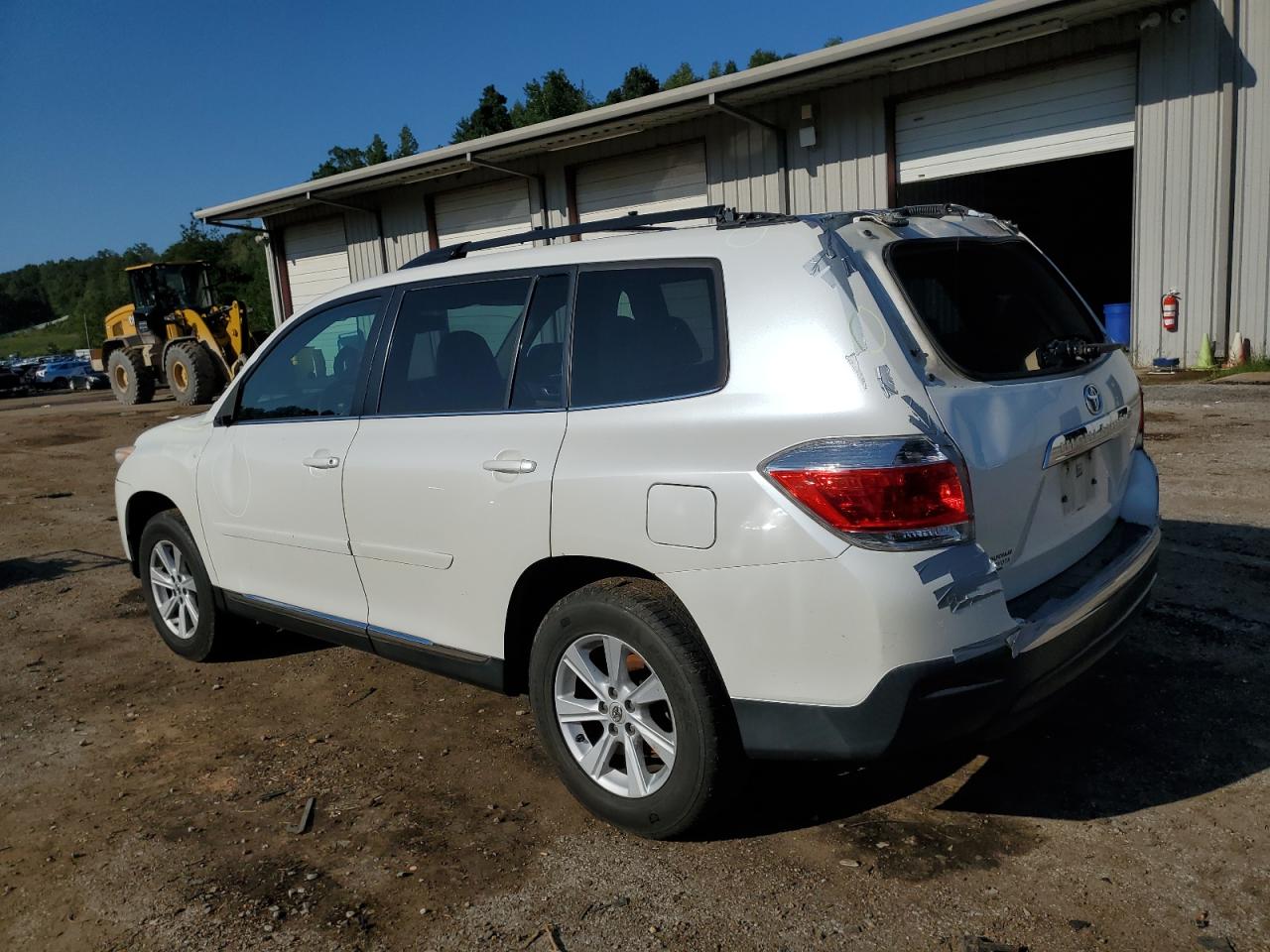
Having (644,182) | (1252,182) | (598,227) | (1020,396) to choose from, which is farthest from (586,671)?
(644,182)

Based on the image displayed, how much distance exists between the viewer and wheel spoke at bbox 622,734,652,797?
9.78ft

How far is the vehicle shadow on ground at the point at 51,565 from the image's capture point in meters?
6.77

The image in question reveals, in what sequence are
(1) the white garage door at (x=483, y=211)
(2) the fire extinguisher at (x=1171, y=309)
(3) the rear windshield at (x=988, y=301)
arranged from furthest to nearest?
1. (1) the white garage door at (x=483, y=211)
2. (2) the fire extinguisher at (x=1171, y=309)
3. (3) the rear windshield at (x=988, y=301)

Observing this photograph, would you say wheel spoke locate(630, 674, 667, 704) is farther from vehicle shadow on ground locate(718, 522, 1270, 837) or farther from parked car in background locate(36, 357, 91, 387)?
parked car in background locate(36, 357, 91, 387)

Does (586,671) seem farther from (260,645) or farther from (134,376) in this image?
(134,376)

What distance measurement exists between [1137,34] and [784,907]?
42.2ft

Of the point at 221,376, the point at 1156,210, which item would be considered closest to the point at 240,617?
the point at 1156,210

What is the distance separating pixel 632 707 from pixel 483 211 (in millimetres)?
18015

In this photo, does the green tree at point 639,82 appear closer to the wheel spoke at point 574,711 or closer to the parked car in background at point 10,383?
the parked car in background at point 10,383

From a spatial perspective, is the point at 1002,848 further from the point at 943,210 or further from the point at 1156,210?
the point at 1156,210

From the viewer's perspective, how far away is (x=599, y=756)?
308cm

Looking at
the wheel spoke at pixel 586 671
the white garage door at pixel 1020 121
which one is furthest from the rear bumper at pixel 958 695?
the white garage door at pixel 1020 121

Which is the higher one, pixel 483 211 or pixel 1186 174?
pixel 483 211

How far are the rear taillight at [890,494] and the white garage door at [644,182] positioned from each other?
1443 centimetres
